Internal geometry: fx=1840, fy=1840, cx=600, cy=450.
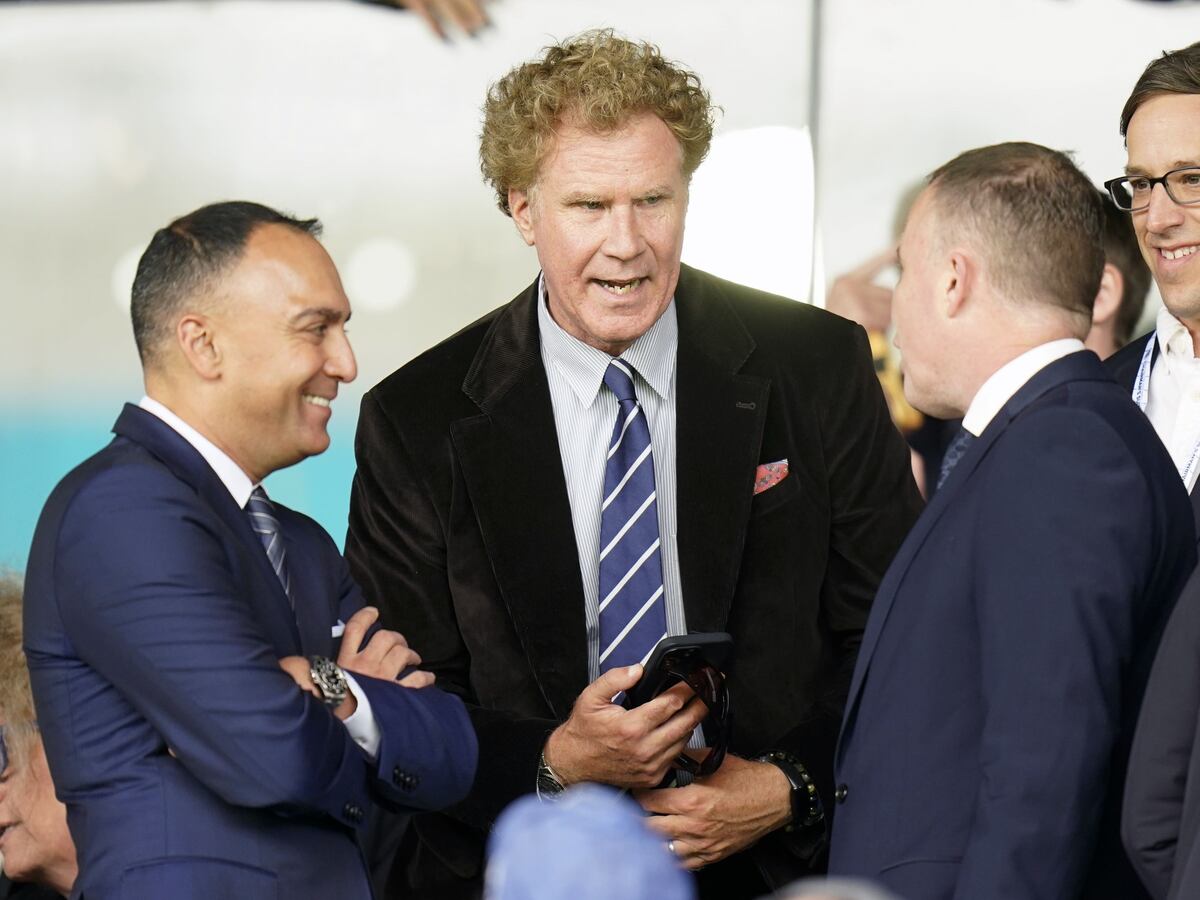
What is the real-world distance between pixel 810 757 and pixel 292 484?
1.77 meters

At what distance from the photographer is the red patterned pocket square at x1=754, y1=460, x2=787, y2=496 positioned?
2871 millimetres

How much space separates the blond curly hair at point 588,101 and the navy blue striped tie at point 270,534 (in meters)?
0.75

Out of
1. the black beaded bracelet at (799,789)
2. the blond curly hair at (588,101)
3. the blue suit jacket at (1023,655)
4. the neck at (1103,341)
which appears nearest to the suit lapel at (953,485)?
the blue suit jacket at (1023,655)

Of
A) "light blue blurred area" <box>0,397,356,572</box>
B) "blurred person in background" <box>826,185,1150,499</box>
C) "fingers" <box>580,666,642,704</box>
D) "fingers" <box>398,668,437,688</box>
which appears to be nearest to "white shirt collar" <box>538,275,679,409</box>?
"fingers" <box>580,666,642,704</box>

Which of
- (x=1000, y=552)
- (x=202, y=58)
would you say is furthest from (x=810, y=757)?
(x=202, y=58)

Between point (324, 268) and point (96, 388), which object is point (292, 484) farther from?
point (324, 268)

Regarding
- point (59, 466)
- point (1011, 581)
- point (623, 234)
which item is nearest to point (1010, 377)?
point (1011, 581)

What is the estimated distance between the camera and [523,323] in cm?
296

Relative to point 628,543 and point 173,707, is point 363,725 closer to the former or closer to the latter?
point 173,707

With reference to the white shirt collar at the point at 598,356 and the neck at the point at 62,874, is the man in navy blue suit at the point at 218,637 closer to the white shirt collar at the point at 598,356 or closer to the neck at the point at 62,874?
the white shirt collar at the point at 598,356

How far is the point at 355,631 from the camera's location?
2.43m

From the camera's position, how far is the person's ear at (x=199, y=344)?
89.1 inches

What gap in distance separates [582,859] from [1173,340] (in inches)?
95.6

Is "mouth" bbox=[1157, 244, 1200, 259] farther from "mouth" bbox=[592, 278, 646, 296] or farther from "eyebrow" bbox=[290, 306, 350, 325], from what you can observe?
"eyebrow" bbox=[290, 306, 350, 325]
